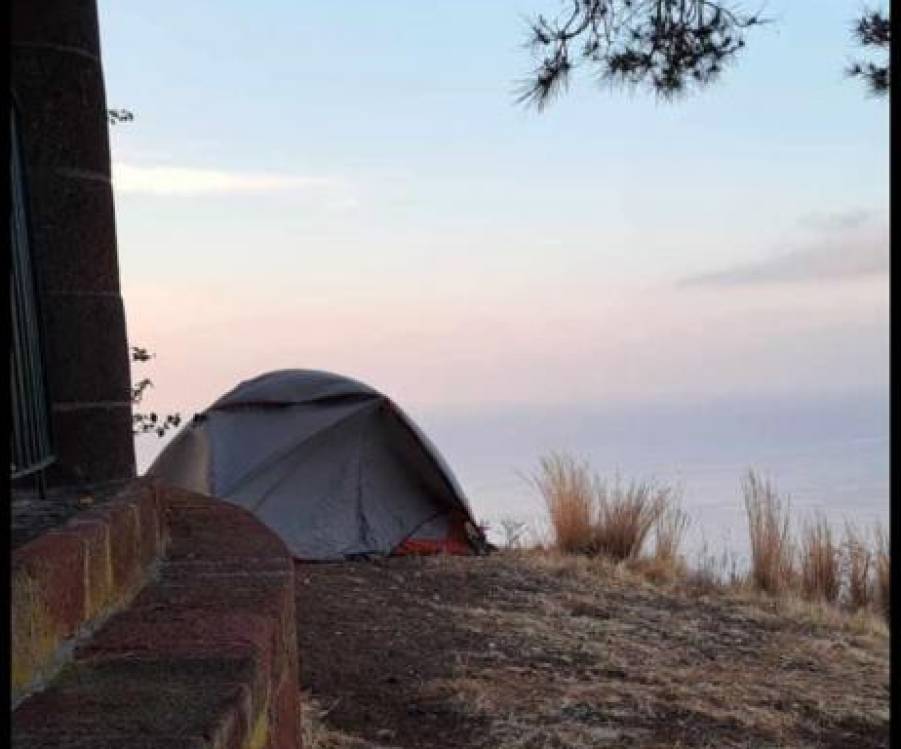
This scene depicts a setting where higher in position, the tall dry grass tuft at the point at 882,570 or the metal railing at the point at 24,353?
the metal railing at the point at 24,353

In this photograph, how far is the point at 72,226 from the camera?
3455 millimetres

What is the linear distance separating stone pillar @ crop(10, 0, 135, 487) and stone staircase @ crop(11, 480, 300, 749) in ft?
→ 0.85

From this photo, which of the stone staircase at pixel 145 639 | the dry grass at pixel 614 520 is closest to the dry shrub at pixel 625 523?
the dry grass at pixel 614 520

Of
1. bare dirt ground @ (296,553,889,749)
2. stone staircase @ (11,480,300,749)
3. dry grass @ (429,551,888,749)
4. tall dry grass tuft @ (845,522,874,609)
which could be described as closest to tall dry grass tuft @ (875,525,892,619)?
tall dry grass tuft @ (845,522,874,609)

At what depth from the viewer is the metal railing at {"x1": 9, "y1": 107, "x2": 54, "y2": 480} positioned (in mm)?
2797

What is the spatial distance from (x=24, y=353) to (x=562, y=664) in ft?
11.6

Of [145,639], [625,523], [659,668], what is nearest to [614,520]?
[625,523]

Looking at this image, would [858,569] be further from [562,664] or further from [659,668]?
[562,664]

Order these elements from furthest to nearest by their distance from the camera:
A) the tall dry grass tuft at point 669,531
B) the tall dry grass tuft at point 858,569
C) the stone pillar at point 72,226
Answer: the tall dry grass tuft at point 669,531, the tall dry grass tuft at point 858,569, the stone pillar at point 72,226

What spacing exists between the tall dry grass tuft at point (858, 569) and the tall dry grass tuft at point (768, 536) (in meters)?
0.39

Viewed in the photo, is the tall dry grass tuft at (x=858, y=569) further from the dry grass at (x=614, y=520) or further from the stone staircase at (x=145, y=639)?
the stone staircase at (x=145, y=639)

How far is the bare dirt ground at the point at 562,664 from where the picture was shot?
15.6 feet

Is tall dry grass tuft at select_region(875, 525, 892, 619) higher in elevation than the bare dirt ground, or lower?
lower

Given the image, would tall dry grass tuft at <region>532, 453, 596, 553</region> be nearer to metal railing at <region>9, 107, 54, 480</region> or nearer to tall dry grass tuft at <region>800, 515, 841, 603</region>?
tall dry grass tuft at <region>800, 515, 841, 603</region>
